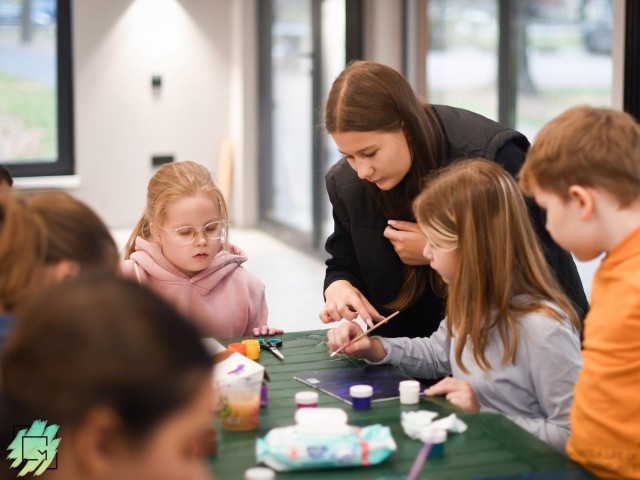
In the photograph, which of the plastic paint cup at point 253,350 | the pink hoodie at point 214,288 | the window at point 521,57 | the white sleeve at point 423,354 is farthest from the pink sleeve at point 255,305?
the window at point 521,57

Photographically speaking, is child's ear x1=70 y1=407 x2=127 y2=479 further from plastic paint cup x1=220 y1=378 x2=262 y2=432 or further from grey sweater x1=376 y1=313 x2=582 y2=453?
grey sweater x1=376 y1=313 x2=582 y2=453

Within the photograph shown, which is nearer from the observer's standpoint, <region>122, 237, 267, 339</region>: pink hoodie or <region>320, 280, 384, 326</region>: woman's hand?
<region>320, 280, 384, 326</region>: woman's hand

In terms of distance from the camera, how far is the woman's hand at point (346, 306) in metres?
2.42

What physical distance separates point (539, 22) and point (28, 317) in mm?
4619

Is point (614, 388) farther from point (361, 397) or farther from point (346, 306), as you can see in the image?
point (346, 306)

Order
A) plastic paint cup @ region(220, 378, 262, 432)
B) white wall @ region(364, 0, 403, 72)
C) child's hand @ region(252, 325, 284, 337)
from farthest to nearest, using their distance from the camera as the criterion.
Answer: white wall @ region(364, 0, 403, 72) < child's hand @ region(252, 325, 284, 337) < plastic paint cup @ region(220, 378, 262, 432)

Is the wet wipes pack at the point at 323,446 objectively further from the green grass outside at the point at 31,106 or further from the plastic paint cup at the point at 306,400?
the green grass outside at the point at 31,106

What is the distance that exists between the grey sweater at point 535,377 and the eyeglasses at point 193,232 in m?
0.86

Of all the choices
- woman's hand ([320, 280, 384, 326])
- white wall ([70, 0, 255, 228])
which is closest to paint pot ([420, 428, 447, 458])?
woman's hand ([320, 280, 384, 326])

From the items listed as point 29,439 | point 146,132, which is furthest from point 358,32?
point 29,439

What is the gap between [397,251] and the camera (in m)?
2.50

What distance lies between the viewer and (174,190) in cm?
272

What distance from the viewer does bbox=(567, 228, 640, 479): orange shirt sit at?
1616mm

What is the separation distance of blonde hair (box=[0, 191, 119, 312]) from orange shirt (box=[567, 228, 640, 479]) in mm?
794
